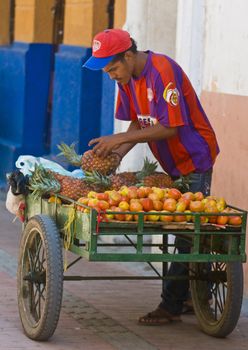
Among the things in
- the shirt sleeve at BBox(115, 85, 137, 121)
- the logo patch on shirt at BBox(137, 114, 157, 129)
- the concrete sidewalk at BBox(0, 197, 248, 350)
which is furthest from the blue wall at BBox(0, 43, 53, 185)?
the logo patch on shirt at BBox(137, 114, 157, 129)

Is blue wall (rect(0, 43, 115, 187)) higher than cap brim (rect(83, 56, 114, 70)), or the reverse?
cap brim (rect(83, 56, 114, 70))

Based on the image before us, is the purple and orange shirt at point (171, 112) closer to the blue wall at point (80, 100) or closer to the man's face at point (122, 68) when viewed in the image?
the man's face at point (122, 68)

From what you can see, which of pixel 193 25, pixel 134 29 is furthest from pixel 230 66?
pixel 134 29

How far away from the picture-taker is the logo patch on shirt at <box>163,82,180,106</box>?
24.3 feet

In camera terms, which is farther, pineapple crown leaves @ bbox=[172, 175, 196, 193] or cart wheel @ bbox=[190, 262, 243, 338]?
pineapple crown leaves @ bbox=[172, 175, 196, 193]

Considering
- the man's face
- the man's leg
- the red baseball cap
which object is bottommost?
the man's leg

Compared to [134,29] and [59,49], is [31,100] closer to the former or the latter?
[59,49]

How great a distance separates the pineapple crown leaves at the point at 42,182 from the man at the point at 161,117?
338mm

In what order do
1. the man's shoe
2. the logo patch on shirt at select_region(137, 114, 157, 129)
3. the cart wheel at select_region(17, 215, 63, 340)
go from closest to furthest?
the cart wheel at select_region(17, 215, 63, 340) < the logo patch on shirt at select_region(137, 114, 157, 129) < the man's shoe

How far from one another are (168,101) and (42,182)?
93cm

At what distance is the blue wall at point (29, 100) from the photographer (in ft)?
48.9

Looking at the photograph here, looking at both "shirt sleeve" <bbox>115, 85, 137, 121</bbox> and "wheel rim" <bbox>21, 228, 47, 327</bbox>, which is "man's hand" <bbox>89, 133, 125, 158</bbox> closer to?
"shirt sleeve" <bbox>115, 85, 137, 121</bbox>

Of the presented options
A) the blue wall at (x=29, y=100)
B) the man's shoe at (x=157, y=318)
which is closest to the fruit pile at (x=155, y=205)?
the man's shoe at (x=157, y=318)

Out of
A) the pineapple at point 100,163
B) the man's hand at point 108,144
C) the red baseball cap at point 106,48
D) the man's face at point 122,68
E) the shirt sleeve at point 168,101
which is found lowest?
the pineapple at point 100,163
